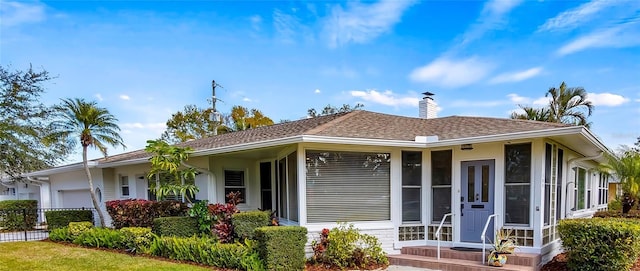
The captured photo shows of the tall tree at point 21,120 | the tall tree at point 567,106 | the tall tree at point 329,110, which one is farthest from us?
the tall tree at point 329,110

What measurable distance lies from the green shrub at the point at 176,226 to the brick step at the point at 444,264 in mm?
4689

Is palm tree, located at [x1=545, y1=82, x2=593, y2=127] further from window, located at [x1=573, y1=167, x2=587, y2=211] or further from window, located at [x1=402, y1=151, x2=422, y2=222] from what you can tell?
window, located at [x1=402, y1=151, x2=422, y2=222]

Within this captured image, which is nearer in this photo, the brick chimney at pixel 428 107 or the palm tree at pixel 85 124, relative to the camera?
the palm tree at pixel 85 124

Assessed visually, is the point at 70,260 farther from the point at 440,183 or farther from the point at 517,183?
the point at 517,183

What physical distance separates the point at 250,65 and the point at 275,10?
3.29m

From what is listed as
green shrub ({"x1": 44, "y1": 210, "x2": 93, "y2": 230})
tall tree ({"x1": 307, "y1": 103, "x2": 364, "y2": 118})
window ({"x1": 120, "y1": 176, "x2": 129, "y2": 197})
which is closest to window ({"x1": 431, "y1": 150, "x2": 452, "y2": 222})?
window ({"x1": 120, "y1": 176, "x2": 129, "y2": 197})

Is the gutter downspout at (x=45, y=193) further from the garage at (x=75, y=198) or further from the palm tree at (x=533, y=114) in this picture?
the palm tree at (x=533, y=114)

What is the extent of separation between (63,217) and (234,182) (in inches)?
237

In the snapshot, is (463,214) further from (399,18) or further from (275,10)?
(275,10)

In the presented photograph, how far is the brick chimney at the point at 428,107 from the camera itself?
1102cm

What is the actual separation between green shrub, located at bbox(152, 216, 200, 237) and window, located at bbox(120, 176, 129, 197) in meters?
4.93

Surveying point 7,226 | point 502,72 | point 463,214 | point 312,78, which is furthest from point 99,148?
point 502,72

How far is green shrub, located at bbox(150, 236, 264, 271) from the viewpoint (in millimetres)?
6723

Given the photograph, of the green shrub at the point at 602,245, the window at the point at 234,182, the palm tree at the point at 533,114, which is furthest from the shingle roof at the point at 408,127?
the palm tree at the point at 533,114
